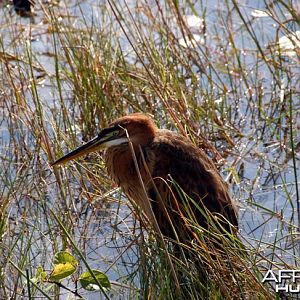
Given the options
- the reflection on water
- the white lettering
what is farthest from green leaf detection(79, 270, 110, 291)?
the white lettering

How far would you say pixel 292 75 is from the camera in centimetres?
618

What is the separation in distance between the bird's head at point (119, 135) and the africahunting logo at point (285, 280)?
3.55ft

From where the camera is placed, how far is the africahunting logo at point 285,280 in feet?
12.2

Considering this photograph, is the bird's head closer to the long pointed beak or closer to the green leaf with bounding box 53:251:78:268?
the long pointed beak

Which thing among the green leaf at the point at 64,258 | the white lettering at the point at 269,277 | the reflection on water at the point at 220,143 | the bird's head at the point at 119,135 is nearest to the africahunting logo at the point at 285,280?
the white lettering at the point at 269,277

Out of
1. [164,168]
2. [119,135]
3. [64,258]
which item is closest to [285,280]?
[64,258]

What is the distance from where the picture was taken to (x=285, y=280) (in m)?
3.86

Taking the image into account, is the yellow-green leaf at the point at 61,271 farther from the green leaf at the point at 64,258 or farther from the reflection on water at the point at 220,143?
the reflection on water at the point at 220,143

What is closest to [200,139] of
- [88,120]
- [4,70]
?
[88,120]

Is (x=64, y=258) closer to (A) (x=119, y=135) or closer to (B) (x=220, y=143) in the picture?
(A) (x=119, y=135)

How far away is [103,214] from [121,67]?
120 cm

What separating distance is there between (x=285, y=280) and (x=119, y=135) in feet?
3.84

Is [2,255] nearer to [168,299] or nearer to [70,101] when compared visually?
[168,299]

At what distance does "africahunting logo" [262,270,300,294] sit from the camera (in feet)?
12.2
